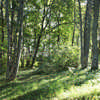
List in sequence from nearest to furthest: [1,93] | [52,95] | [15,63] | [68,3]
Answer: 1. [52,95]
2. [1,93]
3. [15,63]
4. [68,3]

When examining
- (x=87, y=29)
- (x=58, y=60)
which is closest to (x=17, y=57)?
(x=58, y=60)

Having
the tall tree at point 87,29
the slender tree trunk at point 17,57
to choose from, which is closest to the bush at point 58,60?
the tall tree at point 87,29

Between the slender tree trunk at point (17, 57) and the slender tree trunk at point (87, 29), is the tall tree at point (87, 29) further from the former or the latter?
the slender tree trunk at point (17, 57)

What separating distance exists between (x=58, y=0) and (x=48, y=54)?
216 inches

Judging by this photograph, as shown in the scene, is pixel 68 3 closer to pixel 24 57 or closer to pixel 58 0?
pixel 58 0

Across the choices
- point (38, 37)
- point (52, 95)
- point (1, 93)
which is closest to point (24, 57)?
point (38, 37)

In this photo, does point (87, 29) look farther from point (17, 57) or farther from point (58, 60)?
point (17, 57)

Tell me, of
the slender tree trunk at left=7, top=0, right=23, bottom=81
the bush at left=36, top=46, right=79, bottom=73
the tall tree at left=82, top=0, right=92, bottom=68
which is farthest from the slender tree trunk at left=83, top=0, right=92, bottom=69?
the slender tree trunk at left=7, top=0, right=23, bottom=81

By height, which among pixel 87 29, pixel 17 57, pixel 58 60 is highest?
pixel 87 29

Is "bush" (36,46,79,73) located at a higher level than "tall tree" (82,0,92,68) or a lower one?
lower

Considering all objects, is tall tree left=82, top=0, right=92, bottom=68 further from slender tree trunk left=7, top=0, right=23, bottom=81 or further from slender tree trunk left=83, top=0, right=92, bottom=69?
slender tree trunk left=7, top=0, right=23, bottom=81

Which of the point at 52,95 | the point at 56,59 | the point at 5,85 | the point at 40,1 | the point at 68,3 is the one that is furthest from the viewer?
the point at 68,3

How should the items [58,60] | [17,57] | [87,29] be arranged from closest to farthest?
[17,57], [58,60], [87,29]

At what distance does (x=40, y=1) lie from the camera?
11.8m
